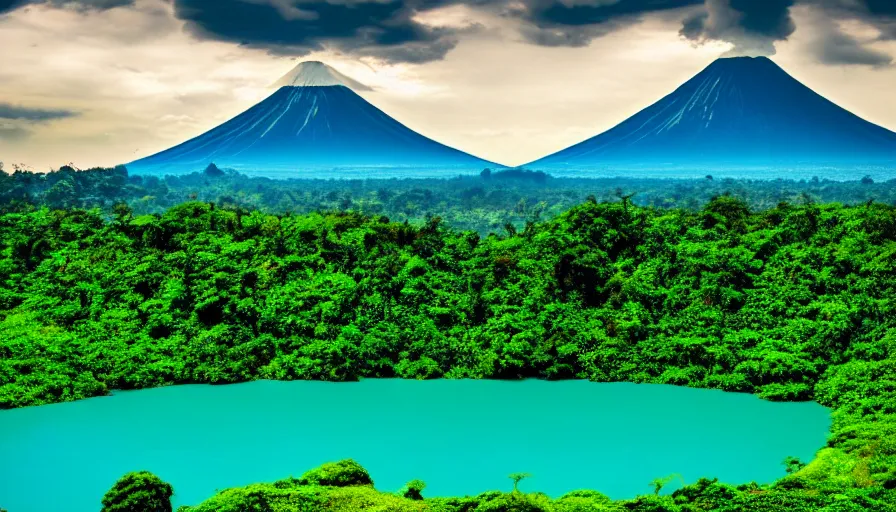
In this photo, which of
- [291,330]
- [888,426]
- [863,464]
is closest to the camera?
[863,464]

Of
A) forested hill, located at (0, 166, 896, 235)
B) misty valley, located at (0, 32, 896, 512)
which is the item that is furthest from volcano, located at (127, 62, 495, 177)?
misty valley, located at (0, 32, 896, 512)

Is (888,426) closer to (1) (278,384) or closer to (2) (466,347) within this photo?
(2) (466,347)

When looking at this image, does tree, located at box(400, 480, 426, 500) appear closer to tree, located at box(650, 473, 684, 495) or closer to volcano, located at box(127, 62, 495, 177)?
tree, located at box(650, 473, 684, 495)

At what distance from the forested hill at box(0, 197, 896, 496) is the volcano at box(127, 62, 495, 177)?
5230cm

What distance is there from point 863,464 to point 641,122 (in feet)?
248

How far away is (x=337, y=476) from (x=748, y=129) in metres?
73.3

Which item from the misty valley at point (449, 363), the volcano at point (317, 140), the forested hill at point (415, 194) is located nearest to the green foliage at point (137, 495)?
the misty valley at point (449, 363)

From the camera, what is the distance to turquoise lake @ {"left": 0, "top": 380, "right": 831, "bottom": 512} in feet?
40.7

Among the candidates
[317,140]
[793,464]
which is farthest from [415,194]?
[793,464]

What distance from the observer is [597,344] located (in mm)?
17969

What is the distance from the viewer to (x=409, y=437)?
46.3 feet

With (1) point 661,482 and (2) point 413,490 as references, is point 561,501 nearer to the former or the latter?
(1) point 661,482

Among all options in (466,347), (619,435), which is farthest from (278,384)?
(619,435)

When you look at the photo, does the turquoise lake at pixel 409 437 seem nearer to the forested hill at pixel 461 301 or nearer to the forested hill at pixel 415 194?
the forested hill at pixel 461 301
